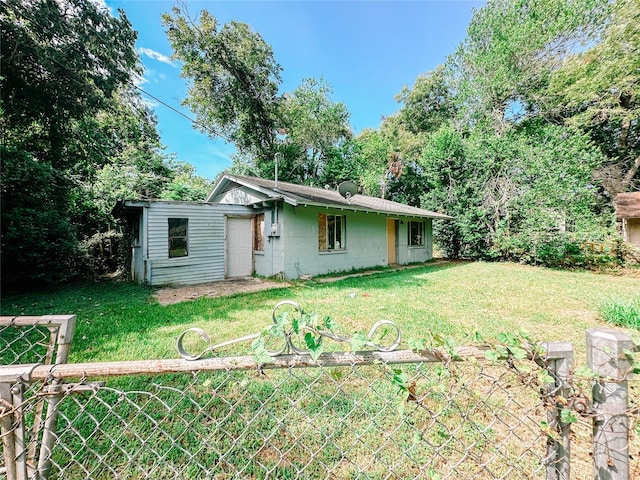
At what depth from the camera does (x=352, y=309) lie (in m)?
5.35

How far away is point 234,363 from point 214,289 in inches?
284

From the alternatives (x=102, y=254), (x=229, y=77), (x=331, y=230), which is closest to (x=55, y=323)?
(x=331, y=230)

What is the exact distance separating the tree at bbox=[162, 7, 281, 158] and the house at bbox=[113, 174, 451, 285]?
1060cm

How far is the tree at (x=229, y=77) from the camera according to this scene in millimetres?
16969

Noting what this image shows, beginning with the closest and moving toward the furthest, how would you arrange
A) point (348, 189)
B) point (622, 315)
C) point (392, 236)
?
point (622, 315) → point (348, 189) → point (392, 236)

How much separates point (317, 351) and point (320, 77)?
25392 mm

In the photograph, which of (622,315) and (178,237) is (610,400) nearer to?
(622,315)

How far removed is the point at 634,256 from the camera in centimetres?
1003

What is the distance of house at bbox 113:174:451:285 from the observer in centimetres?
808

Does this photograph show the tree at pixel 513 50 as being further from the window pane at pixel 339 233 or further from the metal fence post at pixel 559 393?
the metal fence post at pixel 559 393

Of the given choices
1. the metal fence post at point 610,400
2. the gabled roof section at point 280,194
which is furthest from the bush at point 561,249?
the metal fence post at point 610,400

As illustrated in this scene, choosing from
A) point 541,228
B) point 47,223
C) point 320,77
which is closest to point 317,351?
point 47,223

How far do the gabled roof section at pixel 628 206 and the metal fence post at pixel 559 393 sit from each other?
51.5ft

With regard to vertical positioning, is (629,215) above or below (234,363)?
above
